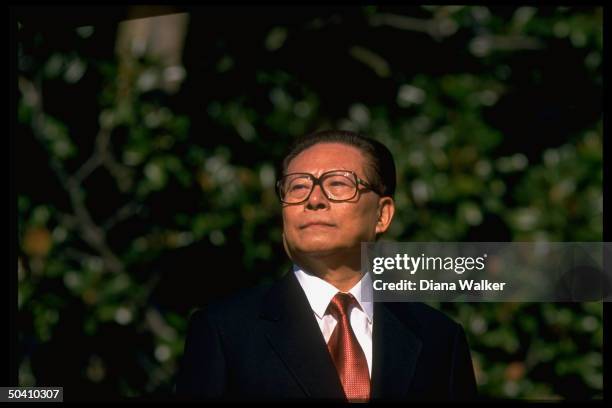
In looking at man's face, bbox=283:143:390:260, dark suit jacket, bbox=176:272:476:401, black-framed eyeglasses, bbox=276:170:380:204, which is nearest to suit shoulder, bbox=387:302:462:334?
dark suit jacket, bbox=176:272:476:401

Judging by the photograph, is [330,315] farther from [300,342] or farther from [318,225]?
[318,225]

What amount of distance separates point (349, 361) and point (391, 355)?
0.11 meters

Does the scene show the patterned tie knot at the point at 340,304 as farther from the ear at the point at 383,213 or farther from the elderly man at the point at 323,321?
the ear at the point at 383,213

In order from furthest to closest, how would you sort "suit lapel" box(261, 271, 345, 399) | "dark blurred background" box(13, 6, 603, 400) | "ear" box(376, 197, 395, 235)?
"dark blurred background" box(13, 6, 603, 400)
"ear" box(376, 197, 395, 235)
"suit lapel" box(261, 271, 345, 399)

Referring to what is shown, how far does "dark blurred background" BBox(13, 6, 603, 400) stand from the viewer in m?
4.13

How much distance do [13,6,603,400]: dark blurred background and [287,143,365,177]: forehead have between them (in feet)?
6.74

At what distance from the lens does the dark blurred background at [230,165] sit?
4.13 metres

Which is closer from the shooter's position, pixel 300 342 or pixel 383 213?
pixel 300 342

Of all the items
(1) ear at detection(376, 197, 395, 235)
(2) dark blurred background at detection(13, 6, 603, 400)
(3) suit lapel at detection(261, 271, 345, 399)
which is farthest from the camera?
(2) dark blurred background at detection(13, 6, 603, 400)

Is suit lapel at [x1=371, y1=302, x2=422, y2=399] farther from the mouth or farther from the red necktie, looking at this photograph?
the mouth

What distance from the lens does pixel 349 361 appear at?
2053 mm

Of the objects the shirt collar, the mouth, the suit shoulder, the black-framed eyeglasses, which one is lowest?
the suit shoulder

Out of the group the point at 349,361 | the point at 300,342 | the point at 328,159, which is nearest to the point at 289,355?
the point at 300,342

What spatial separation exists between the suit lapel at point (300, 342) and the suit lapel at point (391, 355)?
11 centimetres
